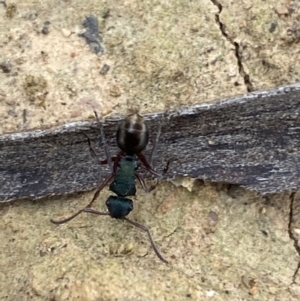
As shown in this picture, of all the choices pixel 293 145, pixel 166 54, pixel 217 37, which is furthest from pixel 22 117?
pixel 293 145

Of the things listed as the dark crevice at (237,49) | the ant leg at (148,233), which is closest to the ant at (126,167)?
the ant leg at (148,233)

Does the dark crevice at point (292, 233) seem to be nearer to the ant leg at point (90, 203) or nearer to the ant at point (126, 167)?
the ant at point (126, 167)

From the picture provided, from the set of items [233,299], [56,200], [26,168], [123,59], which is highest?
[123,59]

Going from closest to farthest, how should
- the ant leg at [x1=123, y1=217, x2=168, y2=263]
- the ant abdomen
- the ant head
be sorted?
1. the ant abdomen
2. the ant leg at [x1=123, y1=217, x2=168, y2=263]
3. the ant head

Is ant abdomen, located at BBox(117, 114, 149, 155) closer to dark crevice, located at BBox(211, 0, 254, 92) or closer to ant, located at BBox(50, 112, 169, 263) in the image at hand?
ant, located at BBox(50, 112, 169, 263)

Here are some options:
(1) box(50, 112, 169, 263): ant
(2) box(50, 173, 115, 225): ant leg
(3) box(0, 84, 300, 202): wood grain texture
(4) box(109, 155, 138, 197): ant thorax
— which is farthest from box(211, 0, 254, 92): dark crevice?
(2) box(50, 173, 115, 225): ant leg

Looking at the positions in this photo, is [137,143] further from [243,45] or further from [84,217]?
[243,45]
